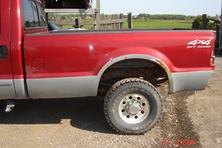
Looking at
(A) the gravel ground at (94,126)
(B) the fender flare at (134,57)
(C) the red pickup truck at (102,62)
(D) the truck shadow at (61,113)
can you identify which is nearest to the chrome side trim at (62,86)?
(C) the red pickup truck at (102,62)

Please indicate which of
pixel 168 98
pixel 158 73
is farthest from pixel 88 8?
pixel 158 73

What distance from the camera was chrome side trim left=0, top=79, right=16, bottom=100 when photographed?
4.85 m

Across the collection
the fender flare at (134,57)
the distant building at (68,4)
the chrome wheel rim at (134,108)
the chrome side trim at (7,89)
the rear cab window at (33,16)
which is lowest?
the chrome wheel rim at (134,108)

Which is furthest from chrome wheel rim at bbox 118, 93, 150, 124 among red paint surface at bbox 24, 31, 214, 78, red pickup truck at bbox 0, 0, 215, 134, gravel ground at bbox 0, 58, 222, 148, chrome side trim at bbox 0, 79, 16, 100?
chrome side trim at bbox 0, 79, 16, 100

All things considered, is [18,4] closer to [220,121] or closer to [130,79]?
[130,79]

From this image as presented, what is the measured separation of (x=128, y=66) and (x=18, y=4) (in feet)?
5.41

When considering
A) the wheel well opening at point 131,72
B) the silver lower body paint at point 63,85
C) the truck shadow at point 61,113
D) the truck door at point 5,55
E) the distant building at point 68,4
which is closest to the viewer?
the truck door at point 5,55

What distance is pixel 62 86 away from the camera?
4918 millimetres

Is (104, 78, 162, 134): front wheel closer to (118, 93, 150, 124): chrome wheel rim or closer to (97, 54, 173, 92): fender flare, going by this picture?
(118, 93, 150, 124): chrome wheel rim

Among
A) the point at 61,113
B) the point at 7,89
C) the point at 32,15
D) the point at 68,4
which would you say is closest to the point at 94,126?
the point at 61,113

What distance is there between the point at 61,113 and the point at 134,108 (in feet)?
4.84

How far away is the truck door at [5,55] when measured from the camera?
477 centimetres

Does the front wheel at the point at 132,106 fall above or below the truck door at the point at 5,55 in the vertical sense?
below

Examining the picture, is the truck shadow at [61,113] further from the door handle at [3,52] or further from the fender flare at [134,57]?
the door handle at [3,52]
